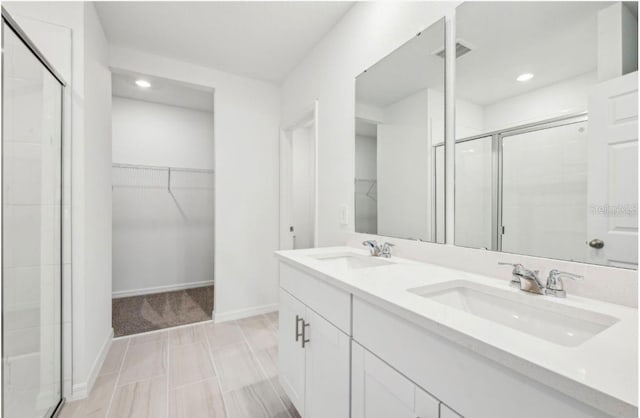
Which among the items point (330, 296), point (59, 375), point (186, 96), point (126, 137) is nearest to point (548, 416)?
point (330, 296)

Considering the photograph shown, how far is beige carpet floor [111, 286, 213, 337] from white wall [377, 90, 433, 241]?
7.46ft

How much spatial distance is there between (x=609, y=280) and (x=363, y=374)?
795 millimetres

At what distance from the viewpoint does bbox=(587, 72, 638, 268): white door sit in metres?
0.79

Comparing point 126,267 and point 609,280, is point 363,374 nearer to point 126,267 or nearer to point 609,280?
point 609,280

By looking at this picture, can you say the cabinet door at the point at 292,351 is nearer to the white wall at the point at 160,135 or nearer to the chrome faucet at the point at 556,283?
the chrome faucet at the point at 556,283

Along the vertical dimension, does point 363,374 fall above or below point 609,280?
below

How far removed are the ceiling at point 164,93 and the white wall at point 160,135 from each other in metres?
0.12

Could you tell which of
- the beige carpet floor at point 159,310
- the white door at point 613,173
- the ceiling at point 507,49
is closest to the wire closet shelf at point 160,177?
the beige carpet floor at point 159,310

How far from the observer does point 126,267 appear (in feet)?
11.5

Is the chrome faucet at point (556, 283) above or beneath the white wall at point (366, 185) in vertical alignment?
beneath

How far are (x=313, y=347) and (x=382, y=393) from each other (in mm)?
461

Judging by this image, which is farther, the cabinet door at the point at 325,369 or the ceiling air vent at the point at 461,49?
the ceiling air vent at the point at 461,49

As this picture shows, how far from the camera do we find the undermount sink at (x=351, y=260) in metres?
1.52

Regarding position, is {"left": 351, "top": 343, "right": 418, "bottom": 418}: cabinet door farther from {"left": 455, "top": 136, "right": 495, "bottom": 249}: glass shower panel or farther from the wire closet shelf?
the wire closet shelf
